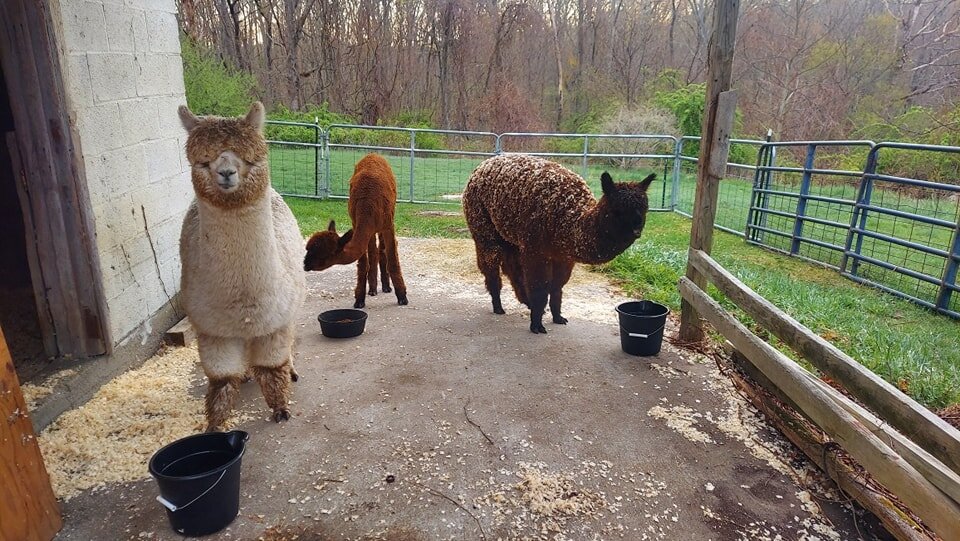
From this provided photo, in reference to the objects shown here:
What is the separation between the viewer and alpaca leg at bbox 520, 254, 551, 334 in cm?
466

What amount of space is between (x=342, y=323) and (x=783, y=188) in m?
9.68

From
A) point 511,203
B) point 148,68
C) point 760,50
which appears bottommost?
point 511,203

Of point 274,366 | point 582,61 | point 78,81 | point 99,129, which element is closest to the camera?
point 274,366

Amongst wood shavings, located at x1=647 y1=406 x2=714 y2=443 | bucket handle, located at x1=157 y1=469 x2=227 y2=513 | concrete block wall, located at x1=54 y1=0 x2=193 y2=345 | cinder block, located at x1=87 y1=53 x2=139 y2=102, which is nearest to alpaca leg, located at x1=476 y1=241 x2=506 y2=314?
wood shavings, located at x1=647 y1=406 x2=714 y2=443

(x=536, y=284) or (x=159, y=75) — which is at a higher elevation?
(x=159, y=75)

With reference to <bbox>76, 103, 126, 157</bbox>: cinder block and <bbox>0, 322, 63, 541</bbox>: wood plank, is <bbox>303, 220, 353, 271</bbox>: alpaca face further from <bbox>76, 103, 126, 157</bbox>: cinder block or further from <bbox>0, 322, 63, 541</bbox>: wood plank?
<bbox>0, 322, 63, 541</bbox>: wood plank

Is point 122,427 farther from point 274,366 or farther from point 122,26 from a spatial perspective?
point 122,26

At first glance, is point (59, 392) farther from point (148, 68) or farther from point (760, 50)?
point (760, 50)

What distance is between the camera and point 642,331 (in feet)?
14.3

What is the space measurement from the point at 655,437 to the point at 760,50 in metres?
22.7

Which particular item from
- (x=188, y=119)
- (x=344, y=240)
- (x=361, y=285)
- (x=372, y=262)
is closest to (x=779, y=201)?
(x=372, y=262)

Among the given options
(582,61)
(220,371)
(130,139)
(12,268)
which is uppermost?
(582,61)

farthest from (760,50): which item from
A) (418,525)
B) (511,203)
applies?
(418,525)

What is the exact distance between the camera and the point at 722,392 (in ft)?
12.7
